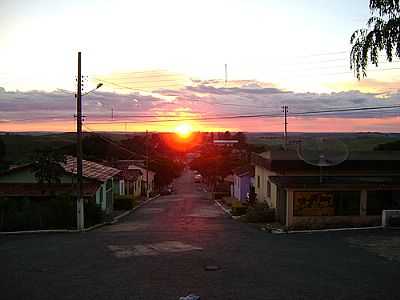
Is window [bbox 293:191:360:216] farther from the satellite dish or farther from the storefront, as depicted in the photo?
the satellite dish

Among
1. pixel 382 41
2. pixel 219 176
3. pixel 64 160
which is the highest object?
pixel 382 41

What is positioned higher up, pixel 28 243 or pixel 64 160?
pixel 64 160

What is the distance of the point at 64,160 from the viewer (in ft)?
94.4

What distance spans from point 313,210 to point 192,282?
14763mm

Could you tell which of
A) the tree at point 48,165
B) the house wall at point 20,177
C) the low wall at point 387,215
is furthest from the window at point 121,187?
the low wall at point 387,215

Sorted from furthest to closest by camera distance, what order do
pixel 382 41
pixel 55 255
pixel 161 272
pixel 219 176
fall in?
pixel 219 176, pixel 55 255, pixel 161 272, pixel 382 41

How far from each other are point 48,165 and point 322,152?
50.1ft

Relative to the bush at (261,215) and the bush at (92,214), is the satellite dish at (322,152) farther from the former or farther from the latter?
the bush at (92,214)

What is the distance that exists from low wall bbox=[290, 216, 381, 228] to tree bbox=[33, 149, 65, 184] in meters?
13.4

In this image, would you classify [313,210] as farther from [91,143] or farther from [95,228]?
[91,143]

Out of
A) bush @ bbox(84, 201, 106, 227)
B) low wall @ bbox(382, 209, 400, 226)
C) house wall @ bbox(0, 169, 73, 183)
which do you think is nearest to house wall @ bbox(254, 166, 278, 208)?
low wall @ bbox(382, 209, 400, 226)

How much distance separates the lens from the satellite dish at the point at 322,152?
28.0m

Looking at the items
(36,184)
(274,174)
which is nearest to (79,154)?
(36,184)

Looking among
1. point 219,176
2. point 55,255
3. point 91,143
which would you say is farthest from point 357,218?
point 91,143
